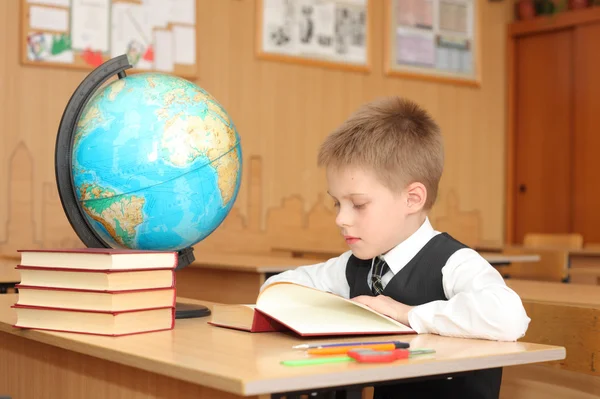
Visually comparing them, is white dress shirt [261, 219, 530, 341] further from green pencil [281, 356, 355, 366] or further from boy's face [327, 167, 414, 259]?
green pencil [281, 356, 355, 366]

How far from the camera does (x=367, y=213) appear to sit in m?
1.79

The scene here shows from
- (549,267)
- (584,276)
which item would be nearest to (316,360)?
(549,267)

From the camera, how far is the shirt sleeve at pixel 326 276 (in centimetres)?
201

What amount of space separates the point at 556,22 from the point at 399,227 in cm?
638

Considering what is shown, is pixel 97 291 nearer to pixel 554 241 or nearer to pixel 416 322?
pixel 416 322

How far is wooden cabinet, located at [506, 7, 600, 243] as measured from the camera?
7.43 metres

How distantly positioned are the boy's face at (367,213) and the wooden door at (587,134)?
19.7 ft

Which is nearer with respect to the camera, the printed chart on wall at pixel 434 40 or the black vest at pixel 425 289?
the black vest at pixel 425 289

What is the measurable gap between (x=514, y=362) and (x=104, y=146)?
98 centimetres

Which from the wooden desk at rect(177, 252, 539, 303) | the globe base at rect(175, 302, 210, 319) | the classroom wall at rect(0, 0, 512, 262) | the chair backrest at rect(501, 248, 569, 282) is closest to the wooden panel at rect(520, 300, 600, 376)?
the globe base at rect(175, 302, 210, 319)

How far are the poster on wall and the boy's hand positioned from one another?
4699 millimetres

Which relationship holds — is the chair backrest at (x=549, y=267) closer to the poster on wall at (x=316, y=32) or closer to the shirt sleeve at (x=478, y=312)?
the poster on wall at (x=316, y=32)

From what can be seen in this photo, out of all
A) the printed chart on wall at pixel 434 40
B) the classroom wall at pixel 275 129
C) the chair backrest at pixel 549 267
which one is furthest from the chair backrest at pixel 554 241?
the chair backrest at pixel 549 267

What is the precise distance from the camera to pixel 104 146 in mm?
1871
